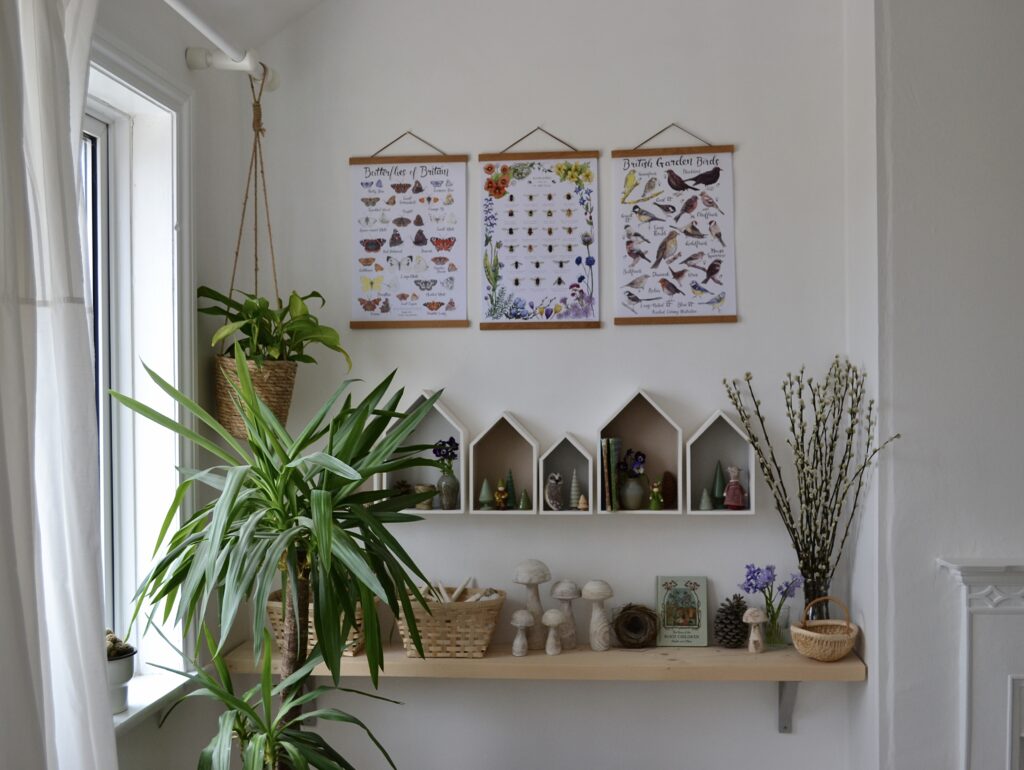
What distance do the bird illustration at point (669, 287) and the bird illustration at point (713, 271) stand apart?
0.24ft

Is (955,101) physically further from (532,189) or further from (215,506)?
(215,506)

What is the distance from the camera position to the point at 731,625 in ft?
7.94

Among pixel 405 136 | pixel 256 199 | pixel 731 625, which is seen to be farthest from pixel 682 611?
pixel 256 199

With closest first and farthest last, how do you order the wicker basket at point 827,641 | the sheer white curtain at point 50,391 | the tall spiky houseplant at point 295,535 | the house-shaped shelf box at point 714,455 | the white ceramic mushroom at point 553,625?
1. the sheer white curtain at point 50,391
2. the tall spiky houseplant at point 295,535
3. the wicker basket at point 827,641
4. the white ceramic mushroom at point 553,625
5. the house-shaped shelf box at point 714,455

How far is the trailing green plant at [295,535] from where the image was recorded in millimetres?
1812

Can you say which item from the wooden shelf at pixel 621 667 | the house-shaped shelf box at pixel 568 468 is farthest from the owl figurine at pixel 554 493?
the wooden shelf at pixel 621 667

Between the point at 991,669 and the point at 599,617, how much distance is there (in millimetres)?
944

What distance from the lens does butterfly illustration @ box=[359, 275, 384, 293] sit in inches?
102

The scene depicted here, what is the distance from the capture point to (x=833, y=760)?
98.0 inches

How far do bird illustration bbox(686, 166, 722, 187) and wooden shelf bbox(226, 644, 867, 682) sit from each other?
127 cm

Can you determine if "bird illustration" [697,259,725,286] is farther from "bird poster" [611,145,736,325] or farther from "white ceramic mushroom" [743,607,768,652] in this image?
"white ceramic mushroom" [743,607,768,652]

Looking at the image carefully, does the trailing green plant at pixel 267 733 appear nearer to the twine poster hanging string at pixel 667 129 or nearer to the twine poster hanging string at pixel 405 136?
the twine poster hanging string at pixel 405 136

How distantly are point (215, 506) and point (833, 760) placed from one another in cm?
179

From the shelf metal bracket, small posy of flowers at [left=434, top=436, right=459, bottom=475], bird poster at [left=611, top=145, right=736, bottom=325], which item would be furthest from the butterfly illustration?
the shelf metal bracket
